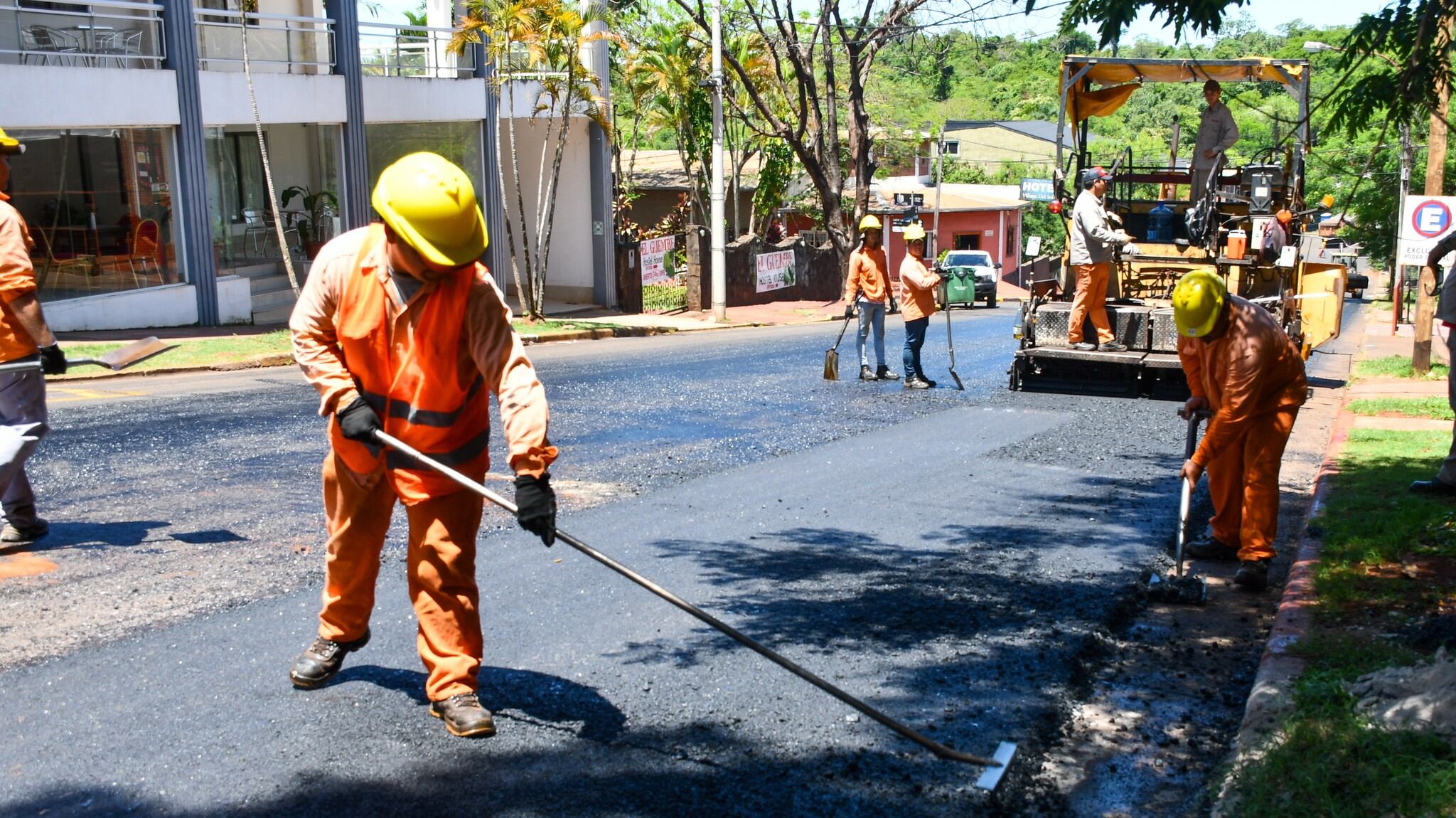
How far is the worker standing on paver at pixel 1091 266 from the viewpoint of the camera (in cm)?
1189

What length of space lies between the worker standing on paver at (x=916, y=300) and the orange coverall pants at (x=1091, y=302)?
4.41 feet

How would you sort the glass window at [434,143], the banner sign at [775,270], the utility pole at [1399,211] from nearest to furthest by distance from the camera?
the glass window at [434,143]
the utility pole at [1399,211]
the banner sign at [775,270]

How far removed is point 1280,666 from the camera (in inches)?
193

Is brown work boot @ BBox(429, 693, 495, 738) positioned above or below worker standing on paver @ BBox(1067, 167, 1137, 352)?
below

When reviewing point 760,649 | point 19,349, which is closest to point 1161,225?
point 760,649

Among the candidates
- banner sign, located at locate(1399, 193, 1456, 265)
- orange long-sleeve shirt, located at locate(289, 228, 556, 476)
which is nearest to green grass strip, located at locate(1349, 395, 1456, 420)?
banner sign, located at locate(1399, 193, 1456, 265)

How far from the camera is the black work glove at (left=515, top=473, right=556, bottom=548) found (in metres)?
3.88

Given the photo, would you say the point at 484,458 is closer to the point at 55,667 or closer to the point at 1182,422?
the point at 55,667

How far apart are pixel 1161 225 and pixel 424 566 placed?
38.2ft

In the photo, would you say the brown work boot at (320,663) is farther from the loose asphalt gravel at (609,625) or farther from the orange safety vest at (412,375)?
the orange safety vest at (412,375)

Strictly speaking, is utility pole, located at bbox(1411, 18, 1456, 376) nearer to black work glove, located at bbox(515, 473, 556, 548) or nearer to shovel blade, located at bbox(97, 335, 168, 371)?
shovel blade, located at bbox(97, 335, 168, 371)

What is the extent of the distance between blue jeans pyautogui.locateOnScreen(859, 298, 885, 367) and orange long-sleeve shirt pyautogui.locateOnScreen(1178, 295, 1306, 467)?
6.84 m

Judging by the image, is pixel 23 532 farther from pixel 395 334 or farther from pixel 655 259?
pixel 655 259

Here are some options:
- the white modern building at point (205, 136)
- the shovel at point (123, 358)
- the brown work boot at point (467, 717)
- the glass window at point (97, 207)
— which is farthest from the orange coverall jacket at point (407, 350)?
the glass window at point (97, 207)
